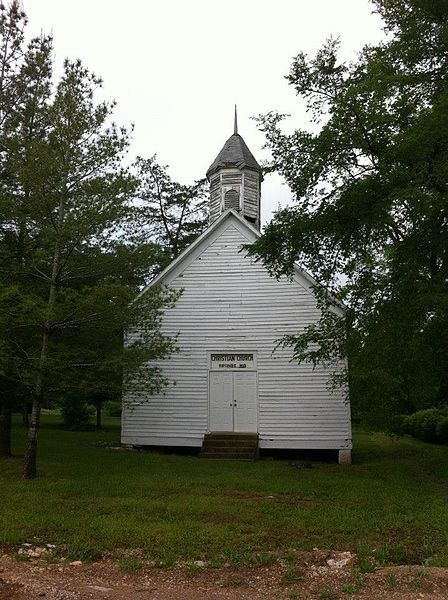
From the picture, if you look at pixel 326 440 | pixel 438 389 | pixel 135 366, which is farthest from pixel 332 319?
pixel 135 366

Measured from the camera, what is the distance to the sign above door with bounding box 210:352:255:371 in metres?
15.9

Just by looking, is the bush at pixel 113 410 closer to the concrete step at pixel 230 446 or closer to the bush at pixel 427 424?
the bush at pixel 427 424

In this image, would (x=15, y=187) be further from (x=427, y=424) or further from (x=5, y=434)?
(x=427, y=424)

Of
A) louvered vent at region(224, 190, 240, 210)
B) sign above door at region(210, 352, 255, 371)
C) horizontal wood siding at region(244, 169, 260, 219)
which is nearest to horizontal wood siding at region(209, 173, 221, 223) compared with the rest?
louvered vent at region(224, 190, 240, 210)

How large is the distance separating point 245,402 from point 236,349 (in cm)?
158

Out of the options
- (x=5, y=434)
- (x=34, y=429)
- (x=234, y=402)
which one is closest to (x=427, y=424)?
(x=234, y=402)

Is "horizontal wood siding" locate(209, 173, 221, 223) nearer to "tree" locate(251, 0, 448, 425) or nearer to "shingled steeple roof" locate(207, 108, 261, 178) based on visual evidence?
"shingled steeple roof" locate(207, 108, 261, 178)

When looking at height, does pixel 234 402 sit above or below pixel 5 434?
above

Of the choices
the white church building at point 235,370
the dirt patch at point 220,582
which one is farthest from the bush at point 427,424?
the dirt patch at point 220,582

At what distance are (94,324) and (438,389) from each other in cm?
823

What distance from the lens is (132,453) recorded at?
15.1m

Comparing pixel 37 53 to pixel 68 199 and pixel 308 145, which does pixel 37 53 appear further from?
pixel 308 145

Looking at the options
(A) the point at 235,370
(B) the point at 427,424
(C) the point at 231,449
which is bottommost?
(C) the point at 231,449

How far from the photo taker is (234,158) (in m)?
19.8
